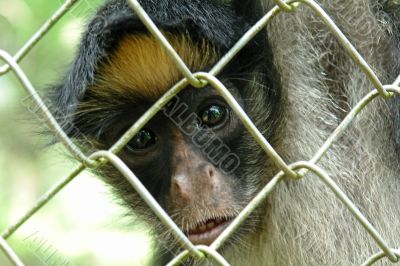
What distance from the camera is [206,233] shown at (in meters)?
2.65

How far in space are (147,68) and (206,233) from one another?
80 centimetres

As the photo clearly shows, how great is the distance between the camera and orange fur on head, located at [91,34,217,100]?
284 cm

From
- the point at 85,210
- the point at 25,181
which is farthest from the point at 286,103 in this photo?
the point at 25,181

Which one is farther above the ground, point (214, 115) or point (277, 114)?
point (214, 115)

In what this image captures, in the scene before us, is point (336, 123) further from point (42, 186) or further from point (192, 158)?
point (42, 186)

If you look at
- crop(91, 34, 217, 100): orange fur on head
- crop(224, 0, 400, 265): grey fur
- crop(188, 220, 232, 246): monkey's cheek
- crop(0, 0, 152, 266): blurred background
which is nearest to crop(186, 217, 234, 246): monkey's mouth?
crop(188, 220, 232, 246): monkey's cheek

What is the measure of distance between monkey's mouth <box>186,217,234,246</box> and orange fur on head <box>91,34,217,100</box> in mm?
655

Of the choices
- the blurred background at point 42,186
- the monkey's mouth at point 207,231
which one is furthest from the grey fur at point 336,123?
the blurred background at point 42,186

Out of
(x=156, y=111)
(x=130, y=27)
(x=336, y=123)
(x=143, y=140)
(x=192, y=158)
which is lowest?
(x=336, y=123)

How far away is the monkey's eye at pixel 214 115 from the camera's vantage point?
9.44 ft

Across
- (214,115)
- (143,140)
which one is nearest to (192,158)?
(214,115)

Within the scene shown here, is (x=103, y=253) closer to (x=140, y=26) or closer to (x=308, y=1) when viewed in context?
(x=140, y=26)

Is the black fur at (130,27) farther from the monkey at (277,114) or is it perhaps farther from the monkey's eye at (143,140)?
the monkey's eye at (143,140)

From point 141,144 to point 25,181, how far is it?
3.63 metres
